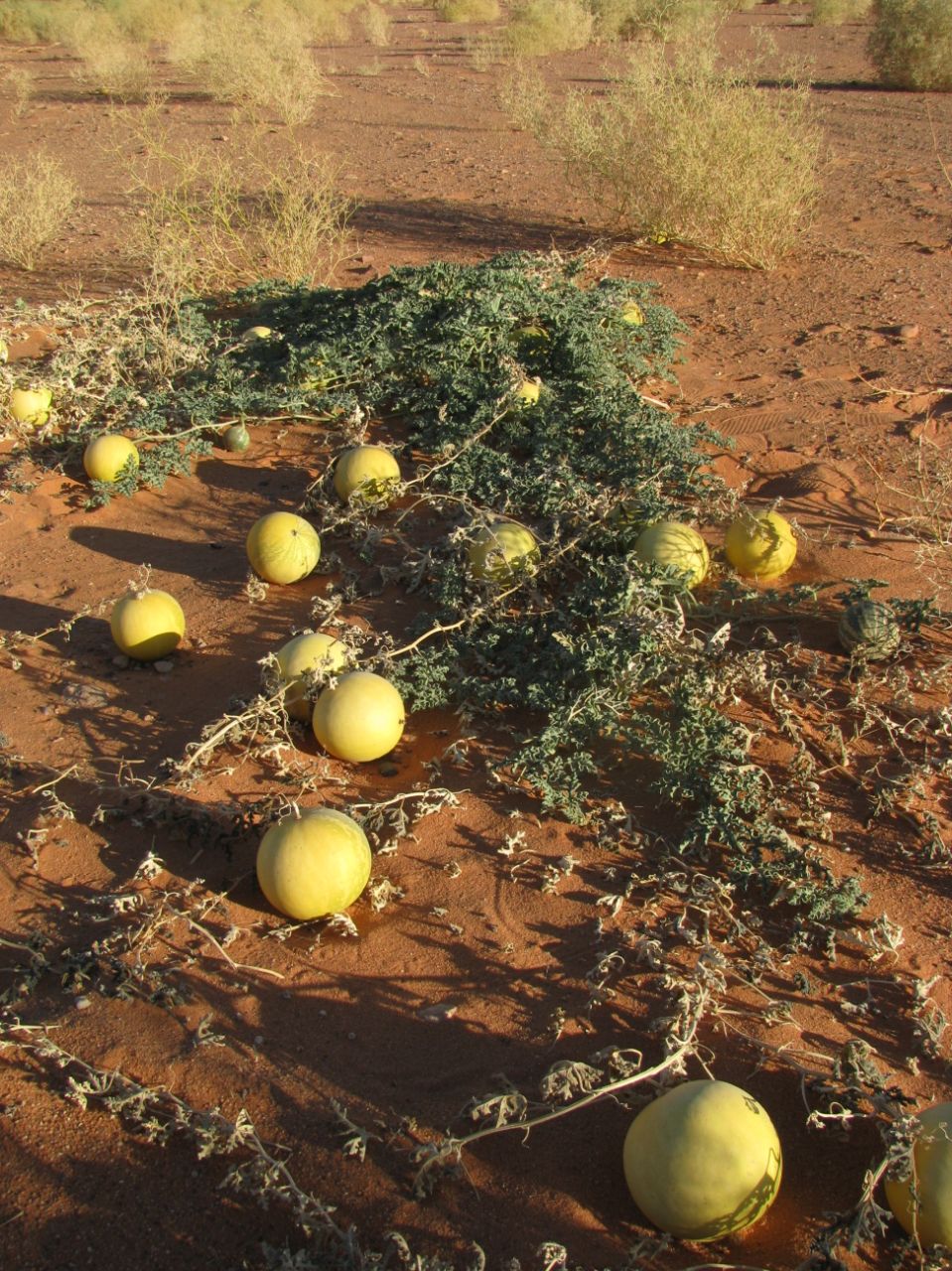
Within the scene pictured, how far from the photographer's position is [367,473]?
4848mm

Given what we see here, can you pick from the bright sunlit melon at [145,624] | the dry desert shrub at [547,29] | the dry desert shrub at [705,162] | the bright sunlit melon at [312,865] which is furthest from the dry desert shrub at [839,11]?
the bright sunlit melon at [312,865]

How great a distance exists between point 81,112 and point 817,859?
17.4 metres

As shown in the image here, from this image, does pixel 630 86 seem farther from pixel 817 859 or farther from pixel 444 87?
pixel 444 87

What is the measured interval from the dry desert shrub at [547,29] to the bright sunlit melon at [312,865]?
20.8 m

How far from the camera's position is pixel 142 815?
3.33 m

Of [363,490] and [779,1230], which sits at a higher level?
[363,490]

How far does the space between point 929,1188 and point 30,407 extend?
5798mm

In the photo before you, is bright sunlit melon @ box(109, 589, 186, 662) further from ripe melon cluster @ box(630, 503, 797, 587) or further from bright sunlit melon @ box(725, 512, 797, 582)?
bright sunlit melon @ box(725, 512, 797, 582)

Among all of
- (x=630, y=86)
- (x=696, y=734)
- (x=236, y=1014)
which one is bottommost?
(x=236, y=1014)

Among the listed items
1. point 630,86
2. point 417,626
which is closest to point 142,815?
point 417,626

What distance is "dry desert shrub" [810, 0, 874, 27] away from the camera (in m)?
21.4

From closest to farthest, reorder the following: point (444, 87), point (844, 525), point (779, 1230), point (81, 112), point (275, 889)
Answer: point (779, 1230) → point (275, 889) → point (844, 525) → point (81, 112) → point (444, 87)

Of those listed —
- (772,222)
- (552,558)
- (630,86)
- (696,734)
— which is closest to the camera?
(696,734)

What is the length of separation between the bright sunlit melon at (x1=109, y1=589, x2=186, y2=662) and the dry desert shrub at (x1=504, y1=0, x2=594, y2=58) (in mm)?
19575
